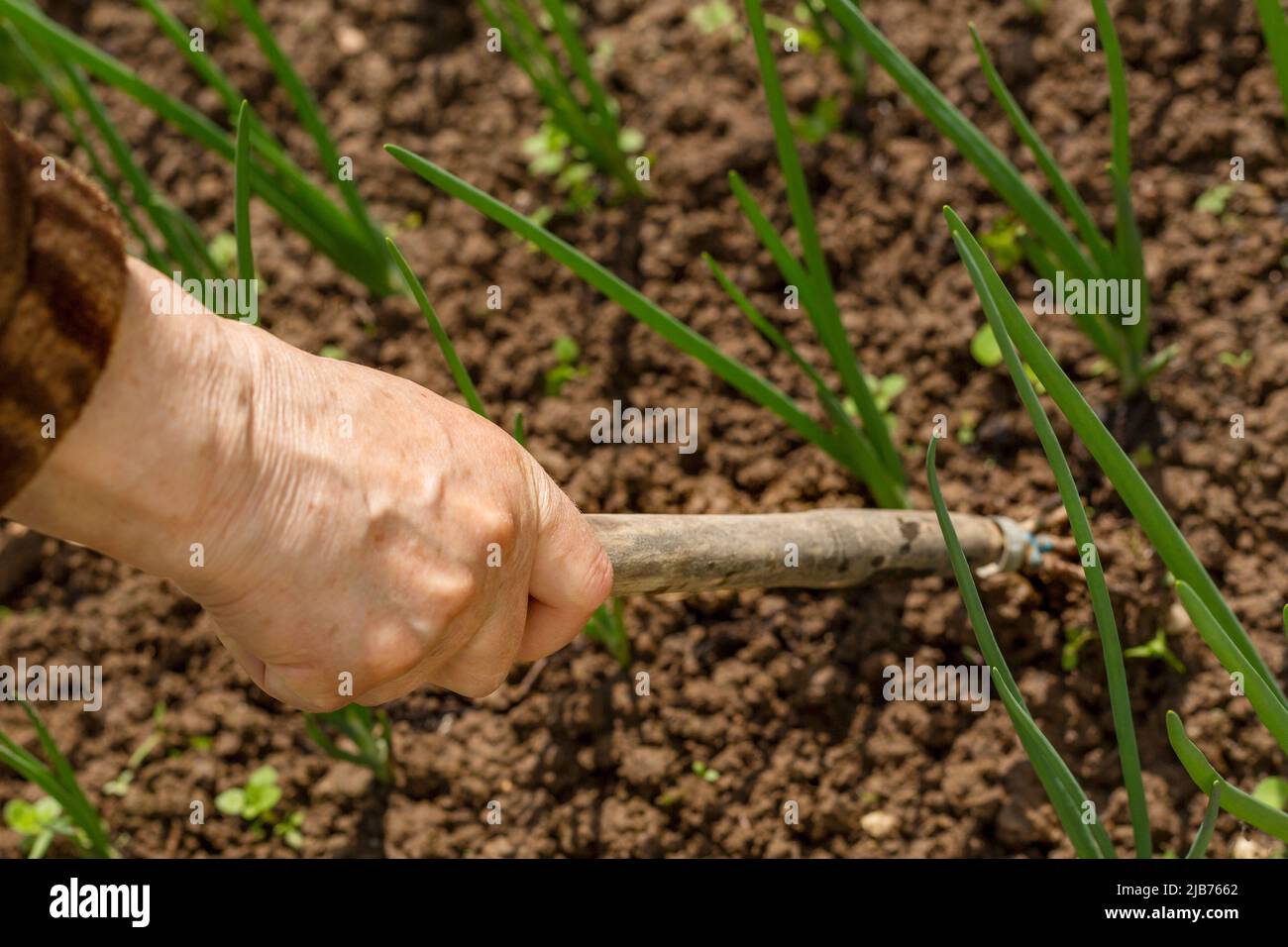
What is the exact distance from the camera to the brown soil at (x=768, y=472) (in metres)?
1.58

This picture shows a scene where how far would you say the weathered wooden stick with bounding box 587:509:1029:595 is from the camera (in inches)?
45.4

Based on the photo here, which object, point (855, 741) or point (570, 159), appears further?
point (570, 159)

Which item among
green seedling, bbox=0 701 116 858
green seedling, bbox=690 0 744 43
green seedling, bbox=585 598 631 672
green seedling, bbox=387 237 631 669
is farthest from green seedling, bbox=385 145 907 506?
green seedling, bbox=690 0 744 43

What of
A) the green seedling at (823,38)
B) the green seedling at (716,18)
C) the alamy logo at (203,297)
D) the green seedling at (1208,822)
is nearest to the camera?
the alamy logo at (203,297)

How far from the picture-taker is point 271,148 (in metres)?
1.70

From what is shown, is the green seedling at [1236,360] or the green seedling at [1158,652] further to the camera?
the green seedling at [1236,360]

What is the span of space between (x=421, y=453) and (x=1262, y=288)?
4.64 feet

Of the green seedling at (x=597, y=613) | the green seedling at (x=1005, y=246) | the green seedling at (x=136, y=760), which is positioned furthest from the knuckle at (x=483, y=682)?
the green seedling at (x=1005, y=246)

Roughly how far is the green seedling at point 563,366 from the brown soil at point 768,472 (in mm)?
28

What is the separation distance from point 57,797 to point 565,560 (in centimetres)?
90

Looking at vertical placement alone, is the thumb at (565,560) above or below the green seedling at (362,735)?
above
